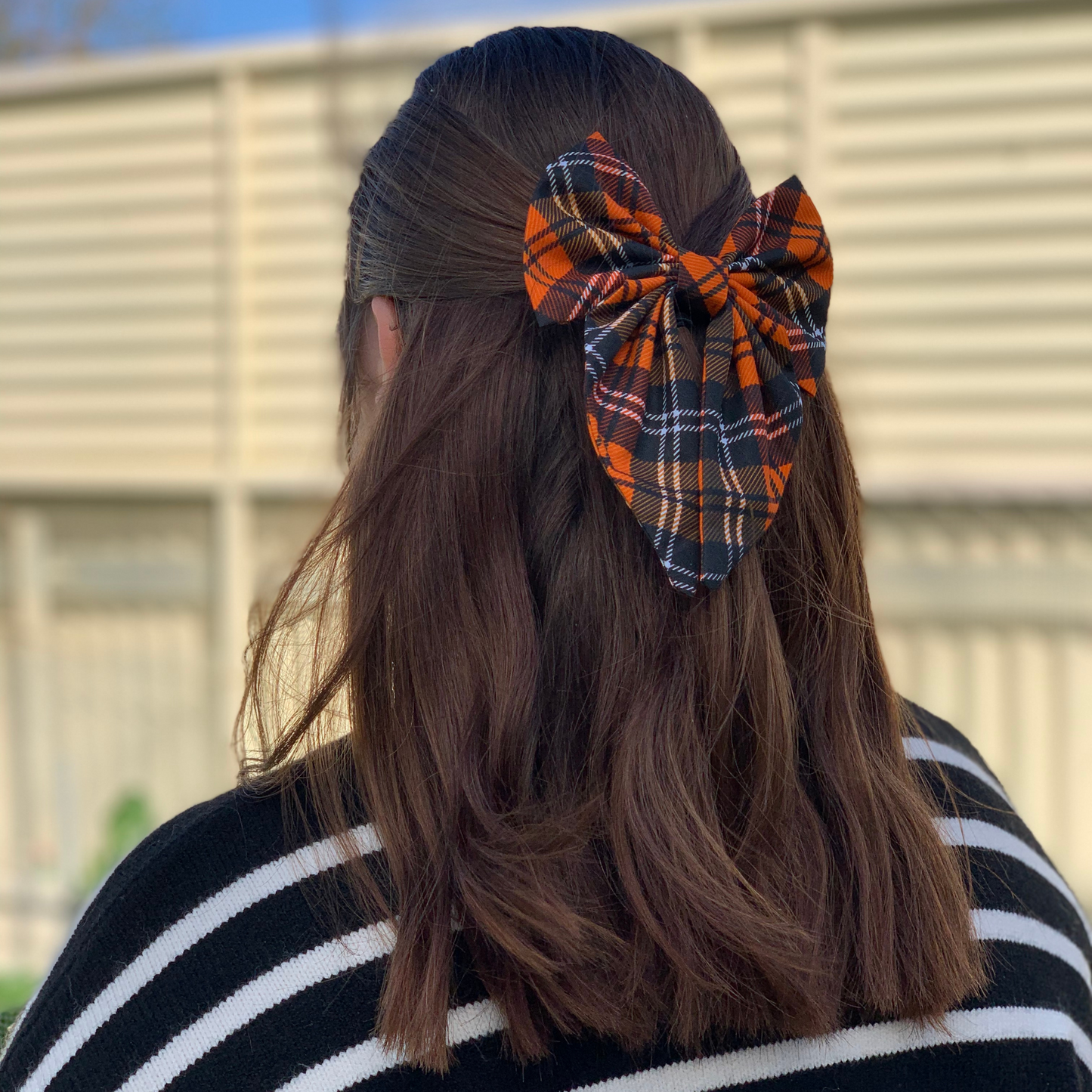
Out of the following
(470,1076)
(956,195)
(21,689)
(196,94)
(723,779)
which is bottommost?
(21,689)

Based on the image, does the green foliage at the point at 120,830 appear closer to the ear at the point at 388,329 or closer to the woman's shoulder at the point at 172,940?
the woman's shoulder at the point at 172,940

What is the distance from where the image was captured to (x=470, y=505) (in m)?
0.83

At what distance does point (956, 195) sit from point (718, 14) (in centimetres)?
79

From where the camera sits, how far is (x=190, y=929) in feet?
2.65

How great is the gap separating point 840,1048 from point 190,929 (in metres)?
0.48

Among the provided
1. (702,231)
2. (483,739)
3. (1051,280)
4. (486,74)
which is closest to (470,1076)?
(483,739)

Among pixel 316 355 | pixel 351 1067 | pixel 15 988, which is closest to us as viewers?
pixel 351 1067

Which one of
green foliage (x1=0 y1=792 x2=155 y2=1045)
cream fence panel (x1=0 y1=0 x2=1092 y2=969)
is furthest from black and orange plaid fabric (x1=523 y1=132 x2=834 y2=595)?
green foliage (x1=0 y1=792 x2=155 y2=1045)

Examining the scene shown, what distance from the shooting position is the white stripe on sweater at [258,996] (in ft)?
2.56

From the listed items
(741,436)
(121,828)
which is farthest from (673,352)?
(121,828)

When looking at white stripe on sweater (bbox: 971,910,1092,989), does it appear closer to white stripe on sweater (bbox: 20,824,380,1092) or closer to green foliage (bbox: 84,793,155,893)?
white stripe on sweater (bbox: 20,824,380,1092)

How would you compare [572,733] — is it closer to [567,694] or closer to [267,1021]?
[567,694]

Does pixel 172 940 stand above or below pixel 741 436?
below

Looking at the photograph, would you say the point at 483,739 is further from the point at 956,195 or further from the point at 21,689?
the point at 21,689
